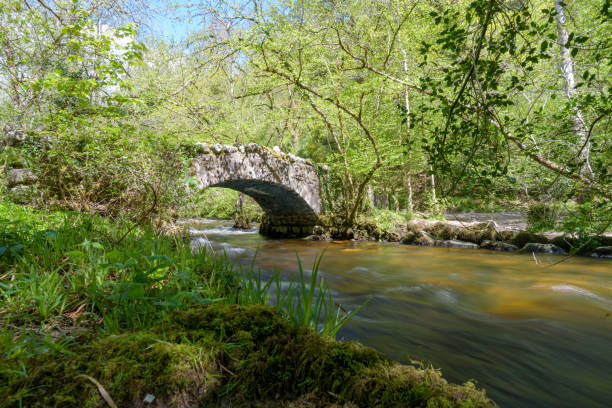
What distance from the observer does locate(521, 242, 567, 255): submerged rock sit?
21.7 feet

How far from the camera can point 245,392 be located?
95 cm

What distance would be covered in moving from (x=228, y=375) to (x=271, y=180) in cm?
825

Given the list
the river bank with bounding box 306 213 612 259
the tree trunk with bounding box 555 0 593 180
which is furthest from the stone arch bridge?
the tree trunk with bounding box 555 0 593 180

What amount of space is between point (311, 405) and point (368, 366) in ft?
0.77

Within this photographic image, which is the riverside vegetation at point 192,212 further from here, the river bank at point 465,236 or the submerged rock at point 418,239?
the submerged rock at point 418,239

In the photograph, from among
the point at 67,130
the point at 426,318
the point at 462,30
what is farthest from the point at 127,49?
the point at 426,318

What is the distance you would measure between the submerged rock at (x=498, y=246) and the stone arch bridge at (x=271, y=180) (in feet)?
18.7

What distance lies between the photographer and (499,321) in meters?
2.87

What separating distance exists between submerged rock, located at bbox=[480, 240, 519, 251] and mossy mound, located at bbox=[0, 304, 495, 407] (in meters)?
7.78

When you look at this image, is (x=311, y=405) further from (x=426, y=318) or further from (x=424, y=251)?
(x=424, y=251)

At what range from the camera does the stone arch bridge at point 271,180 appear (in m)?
7.50

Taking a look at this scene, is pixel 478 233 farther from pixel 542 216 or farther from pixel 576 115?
pixel 576 115

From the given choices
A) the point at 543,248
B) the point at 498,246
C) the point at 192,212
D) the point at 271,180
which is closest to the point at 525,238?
the point at 543,248

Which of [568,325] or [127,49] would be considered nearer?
[568,325]
